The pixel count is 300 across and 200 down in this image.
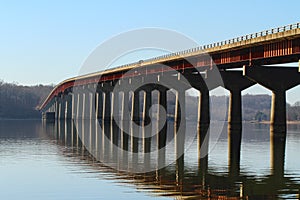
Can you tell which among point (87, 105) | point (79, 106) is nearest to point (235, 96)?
point (87, 105)

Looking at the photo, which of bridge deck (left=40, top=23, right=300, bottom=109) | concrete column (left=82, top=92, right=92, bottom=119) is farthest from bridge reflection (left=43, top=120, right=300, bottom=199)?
concrete column (left=82, top=92, right=92, bottom=119)

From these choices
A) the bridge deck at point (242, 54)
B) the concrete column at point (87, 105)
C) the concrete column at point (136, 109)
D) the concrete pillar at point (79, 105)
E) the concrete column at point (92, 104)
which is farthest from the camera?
the concrete pillar at point (79, 105)

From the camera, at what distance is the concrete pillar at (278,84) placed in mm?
91375

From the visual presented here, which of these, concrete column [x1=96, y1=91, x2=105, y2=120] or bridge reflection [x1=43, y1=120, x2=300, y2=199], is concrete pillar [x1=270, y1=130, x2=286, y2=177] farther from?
concrete column [x1=96, y1=91, x2=105, y2=120]

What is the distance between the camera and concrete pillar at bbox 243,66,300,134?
91.4 m

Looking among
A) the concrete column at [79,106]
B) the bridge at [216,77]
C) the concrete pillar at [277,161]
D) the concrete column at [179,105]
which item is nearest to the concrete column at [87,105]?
the concrete column at [79,106]

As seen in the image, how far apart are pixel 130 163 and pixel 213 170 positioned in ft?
24.6

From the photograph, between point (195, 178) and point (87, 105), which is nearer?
point (195, 178)

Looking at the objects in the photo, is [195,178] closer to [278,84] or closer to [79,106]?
[278,84]

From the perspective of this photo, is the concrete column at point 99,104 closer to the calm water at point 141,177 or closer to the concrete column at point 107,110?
the concrete column at point 107,110

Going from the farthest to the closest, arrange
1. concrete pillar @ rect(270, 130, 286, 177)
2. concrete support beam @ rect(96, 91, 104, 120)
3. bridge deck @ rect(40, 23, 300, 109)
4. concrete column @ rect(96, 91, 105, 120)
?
1. concrete column @ rect(96, 91, 105, 120)
2. concrete support beam @ rect(96, 91, 104, 120)
3. bridge deck @ rect(40, 23, 300, 109)
4. concrete pillar @ rect(270, 130, 286, 177)

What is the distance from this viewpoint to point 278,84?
9375cm

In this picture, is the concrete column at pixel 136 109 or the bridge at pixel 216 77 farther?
the concrete column at pixel 136 109

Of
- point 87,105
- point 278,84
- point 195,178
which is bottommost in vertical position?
point 195,178
